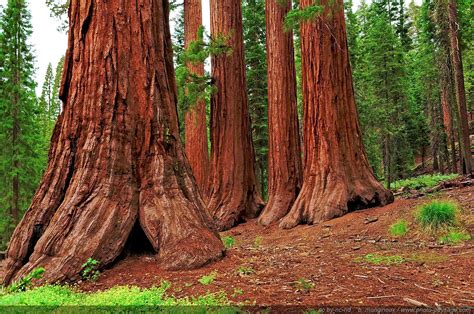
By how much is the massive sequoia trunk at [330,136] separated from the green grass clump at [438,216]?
7.05 feet

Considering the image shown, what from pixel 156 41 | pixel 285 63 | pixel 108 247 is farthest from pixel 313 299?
pixel 285 63

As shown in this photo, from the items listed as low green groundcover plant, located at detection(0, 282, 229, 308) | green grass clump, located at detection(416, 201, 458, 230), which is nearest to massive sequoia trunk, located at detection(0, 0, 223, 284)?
low green groundcover plant, located at detection(0, 282, 229, 308)

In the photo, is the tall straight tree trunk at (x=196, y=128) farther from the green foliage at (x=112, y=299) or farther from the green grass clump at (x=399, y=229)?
the green foliage at (x=112, y=299)

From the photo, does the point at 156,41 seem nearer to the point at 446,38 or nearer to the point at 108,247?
the point at 108,247

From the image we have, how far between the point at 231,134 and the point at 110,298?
28.2 feet

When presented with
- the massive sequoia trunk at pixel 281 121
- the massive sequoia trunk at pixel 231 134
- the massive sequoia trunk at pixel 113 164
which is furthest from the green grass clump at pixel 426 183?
the massive sequoia trunk at pixel 113 164

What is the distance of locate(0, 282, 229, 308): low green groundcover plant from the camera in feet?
9.86

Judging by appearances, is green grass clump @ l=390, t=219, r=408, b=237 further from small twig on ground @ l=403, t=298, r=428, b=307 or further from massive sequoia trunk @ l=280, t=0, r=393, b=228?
small twig on ground @ l=403, t=298, r=428, b=307

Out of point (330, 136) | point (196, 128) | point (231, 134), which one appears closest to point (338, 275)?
point (330, 136)

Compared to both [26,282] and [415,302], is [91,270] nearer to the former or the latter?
[26,282]

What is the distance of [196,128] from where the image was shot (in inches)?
535

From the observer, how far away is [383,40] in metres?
23.0

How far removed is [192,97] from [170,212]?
730 centimetres

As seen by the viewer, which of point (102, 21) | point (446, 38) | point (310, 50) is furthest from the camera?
point (446, 38)
